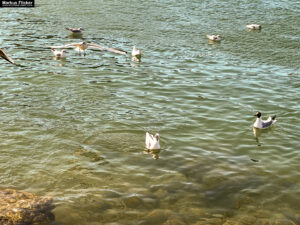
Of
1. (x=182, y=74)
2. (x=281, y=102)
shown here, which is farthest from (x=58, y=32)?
(x=281, y=102)

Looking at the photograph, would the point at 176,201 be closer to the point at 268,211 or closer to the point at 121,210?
the point at 121,210

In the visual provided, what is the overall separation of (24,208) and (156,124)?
686cm

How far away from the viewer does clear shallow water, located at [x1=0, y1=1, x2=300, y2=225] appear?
10.3m

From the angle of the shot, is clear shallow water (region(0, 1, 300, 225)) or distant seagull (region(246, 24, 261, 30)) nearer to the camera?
clear shallow water (region(0, 1, 300, 225))

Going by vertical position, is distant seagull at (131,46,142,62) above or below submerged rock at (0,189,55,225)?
above

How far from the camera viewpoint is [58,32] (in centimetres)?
2906

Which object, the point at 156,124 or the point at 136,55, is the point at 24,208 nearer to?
the point at 156,124

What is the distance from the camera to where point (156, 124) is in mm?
15039

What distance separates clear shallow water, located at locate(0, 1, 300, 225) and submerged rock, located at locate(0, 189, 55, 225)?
1.12 feet

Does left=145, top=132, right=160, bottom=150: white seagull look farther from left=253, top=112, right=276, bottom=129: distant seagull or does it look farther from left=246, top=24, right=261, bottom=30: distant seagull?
left=246, top=24, right=261, bottom=30: distant seagull

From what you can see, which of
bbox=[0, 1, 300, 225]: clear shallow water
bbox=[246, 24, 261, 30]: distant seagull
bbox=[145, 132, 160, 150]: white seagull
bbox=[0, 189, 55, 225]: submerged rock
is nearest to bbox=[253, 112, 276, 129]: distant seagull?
bbox=[0, 1, 300, 225]: clear shallow water

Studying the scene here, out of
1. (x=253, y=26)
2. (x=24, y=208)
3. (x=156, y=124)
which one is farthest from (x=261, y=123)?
(x=253, y=26)

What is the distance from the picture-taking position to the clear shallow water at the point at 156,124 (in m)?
10.3

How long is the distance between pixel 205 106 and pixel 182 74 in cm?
451
